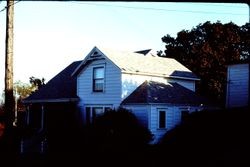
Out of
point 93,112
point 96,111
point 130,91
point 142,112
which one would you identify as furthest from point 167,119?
point 93,112

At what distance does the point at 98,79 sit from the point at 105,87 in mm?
1116

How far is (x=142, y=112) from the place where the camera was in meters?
25.2

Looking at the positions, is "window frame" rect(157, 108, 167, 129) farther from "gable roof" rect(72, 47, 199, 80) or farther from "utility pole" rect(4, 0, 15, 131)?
"utility pole" rect(4, 0, 15, 131)

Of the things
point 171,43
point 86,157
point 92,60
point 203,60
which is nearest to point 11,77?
point 86,157

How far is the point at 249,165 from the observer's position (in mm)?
5090

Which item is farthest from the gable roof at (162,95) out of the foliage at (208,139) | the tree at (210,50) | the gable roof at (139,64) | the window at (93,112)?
the tree at (210,50)

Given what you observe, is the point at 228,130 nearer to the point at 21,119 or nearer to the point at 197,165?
the point at 197,165

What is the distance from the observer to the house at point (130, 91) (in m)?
25.8

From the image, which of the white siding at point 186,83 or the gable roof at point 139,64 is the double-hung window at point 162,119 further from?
the white siding at point 186,83

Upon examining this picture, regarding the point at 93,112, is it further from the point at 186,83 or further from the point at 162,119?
the point at 186,83

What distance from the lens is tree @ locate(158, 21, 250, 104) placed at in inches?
1874

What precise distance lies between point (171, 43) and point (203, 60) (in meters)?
9.47

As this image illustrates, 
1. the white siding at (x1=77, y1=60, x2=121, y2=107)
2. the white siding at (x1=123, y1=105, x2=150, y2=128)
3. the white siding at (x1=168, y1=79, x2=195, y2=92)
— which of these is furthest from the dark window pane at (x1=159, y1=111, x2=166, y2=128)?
the white siding at (x1=168, y1=79, x2=195, y2=92)

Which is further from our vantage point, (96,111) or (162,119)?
(96,111)
